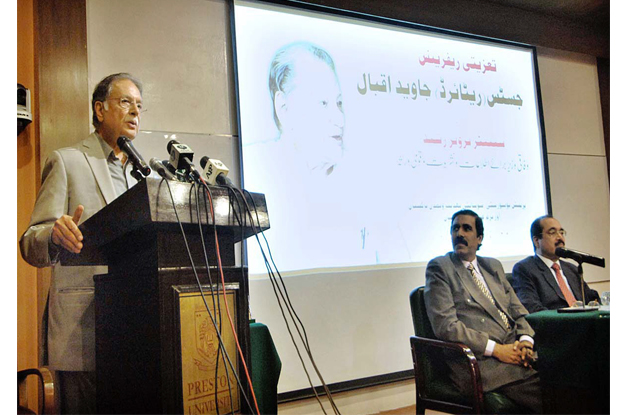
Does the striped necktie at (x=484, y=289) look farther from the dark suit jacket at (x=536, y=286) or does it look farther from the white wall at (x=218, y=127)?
the white wall at (x=218, y=127)

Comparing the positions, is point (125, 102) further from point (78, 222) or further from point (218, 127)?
point (218, 127)

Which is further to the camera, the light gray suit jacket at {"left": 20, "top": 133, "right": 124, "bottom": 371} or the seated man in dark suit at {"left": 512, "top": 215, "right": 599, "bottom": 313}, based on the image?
the seated man in dark suit at {"left": 512, "top": 215, "right": 599, "bottom": 313}

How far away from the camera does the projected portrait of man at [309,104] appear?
10.9 ft

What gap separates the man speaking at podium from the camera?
1583mm

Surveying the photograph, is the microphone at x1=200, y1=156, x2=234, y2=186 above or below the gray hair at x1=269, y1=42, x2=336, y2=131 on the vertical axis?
below

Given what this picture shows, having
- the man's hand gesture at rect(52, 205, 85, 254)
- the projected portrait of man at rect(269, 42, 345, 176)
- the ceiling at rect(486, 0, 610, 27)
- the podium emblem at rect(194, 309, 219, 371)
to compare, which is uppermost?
the ceiling at rect(486, 0, 610, 27)

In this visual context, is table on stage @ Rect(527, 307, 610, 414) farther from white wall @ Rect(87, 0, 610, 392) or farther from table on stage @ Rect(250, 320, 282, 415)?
white wall @ Rect(87, 0, 610, 392)

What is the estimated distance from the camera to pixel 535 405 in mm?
2432

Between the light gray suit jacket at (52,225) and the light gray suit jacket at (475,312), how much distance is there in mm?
1522

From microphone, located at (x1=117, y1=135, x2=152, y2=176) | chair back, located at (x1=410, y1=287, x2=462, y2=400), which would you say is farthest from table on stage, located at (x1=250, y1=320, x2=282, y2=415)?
microphone, located at (x1=117, y1=135, x2=152, y2=176)

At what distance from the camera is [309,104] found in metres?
3.43

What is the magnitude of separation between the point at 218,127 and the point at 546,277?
2.07m

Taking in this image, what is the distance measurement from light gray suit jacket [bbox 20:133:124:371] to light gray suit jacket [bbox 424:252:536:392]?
1522 mm

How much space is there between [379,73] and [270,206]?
1.24 m
